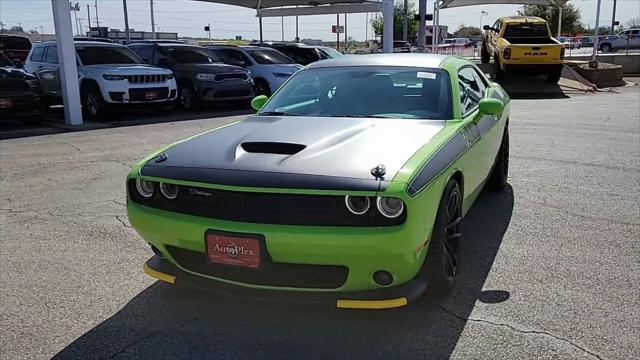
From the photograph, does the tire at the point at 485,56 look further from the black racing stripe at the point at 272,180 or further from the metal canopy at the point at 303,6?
the black racing stripe at the point at 272,180

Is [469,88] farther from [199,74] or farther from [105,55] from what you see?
[105,55]

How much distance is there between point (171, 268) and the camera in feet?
10.8

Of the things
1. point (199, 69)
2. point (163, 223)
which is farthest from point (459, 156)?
point (199, 69)

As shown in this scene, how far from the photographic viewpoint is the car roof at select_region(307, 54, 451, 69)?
180 inches

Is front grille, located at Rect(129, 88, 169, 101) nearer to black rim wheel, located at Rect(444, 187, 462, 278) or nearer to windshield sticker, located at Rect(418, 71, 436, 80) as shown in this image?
windshield sticker, located at Rect(418, 71, 436, 80)

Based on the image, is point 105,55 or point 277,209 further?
point 105,55

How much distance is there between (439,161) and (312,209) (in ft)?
2.83

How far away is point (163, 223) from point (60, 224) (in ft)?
8.30

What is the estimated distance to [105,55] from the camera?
517 inches

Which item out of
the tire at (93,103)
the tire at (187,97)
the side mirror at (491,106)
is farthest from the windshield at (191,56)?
the side mirror at (491,106)

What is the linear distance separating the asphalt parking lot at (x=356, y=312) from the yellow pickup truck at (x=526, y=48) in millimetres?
14083

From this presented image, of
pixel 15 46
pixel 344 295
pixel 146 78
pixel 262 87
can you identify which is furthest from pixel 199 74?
pixel 15 46

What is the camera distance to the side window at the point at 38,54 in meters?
13.6

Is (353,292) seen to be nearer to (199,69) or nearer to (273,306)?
(273,306)
